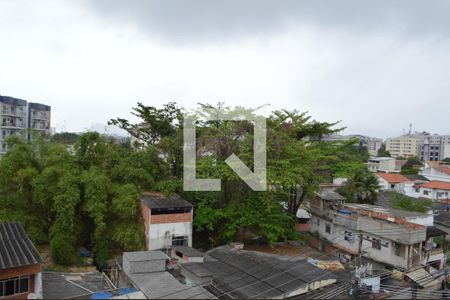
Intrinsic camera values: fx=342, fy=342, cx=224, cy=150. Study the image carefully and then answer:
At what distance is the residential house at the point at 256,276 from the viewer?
11.2 metres

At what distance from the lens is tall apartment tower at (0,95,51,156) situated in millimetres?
38734

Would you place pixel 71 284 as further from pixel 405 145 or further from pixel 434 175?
pixel 405 145

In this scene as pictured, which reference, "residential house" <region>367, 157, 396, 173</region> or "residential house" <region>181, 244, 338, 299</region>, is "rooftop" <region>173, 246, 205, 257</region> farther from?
"residential house" <region>367, 157, 396, 173</region>

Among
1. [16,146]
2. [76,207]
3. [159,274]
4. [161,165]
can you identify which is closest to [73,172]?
[76,207]

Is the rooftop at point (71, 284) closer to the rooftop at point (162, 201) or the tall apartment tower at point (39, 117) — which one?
the rooftop at point (162, 201)

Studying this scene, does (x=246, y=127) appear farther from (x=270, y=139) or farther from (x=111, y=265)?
(x=111, y=265)

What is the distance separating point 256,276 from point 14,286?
26.8ft

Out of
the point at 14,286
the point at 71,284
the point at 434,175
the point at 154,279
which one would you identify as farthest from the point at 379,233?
the point at 434,175

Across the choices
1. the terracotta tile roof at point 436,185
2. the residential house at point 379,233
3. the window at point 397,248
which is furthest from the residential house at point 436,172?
the window at point 397,248

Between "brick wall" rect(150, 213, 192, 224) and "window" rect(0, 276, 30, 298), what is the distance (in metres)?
6.01

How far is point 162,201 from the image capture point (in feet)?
57.1

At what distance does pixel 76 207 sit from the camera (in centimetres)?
1695

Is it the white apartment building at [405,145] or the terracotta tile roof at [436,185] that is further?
the white apartment building at [405,145]

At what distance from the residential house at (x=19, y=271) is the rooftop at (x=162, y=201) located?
571 cm
